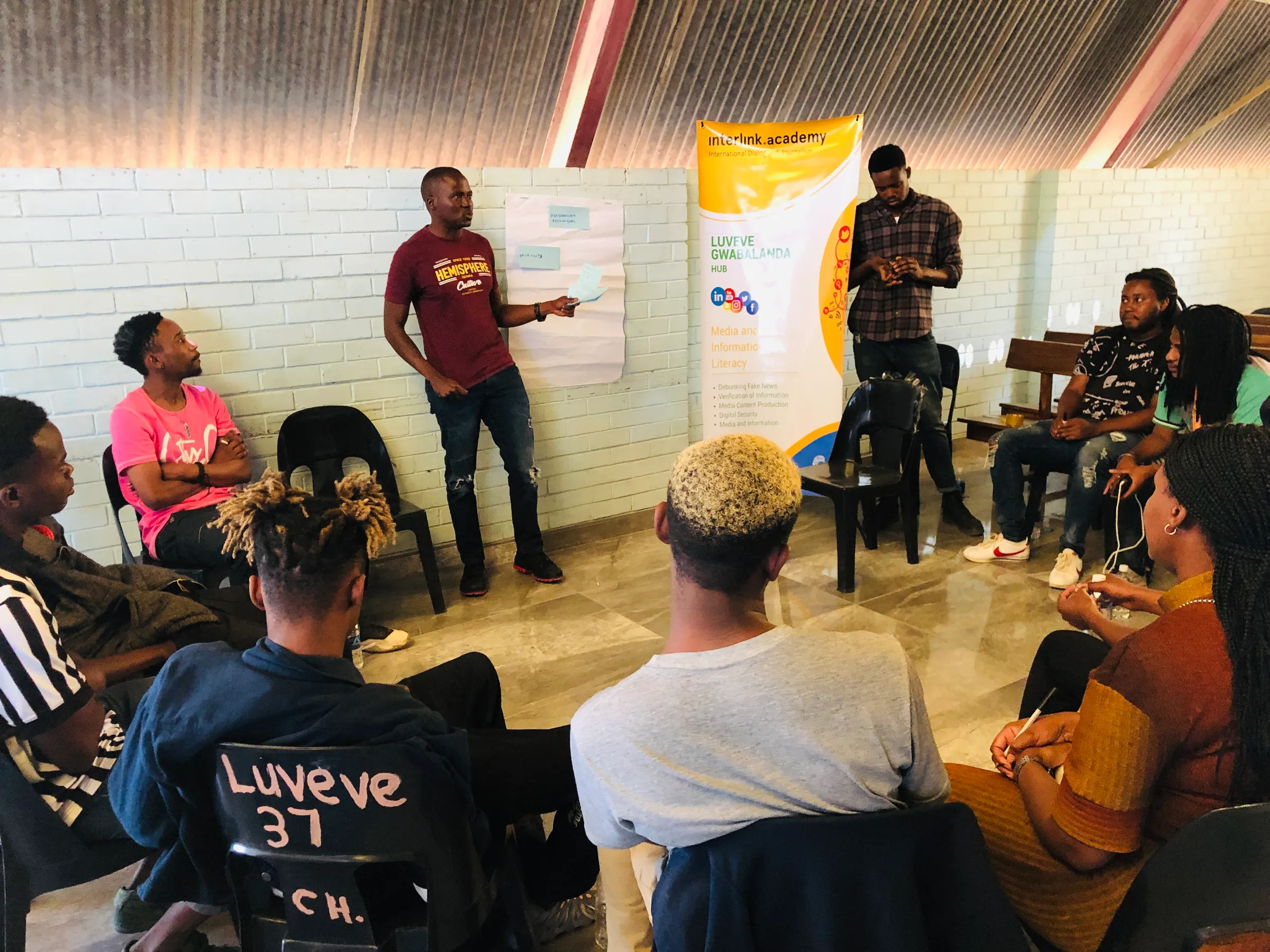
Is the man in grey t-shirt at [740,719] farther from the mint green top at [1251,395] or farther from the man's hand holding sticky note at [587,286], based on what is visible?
the man's hand holding sticky note at [587,286]

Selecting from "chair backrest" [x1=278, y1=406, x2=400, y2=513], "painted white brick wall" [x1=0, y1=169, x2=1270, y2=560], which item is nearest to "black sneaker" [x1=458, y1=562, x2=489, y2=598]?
"painted white brick wall" [x1=0, y1=169, x2=1270, y2=560]

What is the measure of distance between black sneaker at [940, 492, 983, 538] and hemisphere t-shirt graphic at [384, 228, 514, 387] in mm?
2342

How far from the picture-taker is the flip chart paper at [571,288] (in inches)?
163

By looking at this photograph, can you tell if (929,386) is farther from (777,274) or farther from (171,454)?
(171,454)

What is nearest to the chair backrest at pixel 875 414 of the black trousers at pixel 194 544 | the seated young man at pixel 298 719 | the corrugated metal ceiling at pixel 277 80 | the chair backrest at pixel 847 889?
the corrugated metal ceiling at pixel 277 80

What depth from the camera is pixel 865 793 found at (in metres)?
1.14

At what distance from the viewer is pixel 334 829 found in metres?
1.29

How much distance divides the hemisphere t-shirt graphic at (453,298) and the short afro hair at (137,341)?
91cm

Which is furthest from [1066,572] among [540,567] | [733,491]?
[733,491]

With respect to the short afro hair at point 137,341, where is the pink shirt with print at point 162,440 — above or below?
below

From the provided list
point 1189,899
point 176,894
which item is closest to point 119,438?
point 176,894

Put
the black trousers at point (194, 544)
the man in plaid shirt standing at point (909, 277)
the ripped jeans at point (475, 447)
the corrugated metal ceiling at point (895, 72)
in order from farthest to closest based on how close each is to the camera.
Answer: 1. the corrugated metal ceiling at point (895, 72)
2. the man in plaid shirt standing at point (909, 277)
3. the ripped jeans at point (475, 447)
4. the black trousers at point (194, 544)

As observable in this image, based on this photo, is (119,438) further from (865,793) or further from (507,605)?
(865,793)

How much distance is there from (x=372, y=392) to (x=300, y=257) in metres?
0.63
